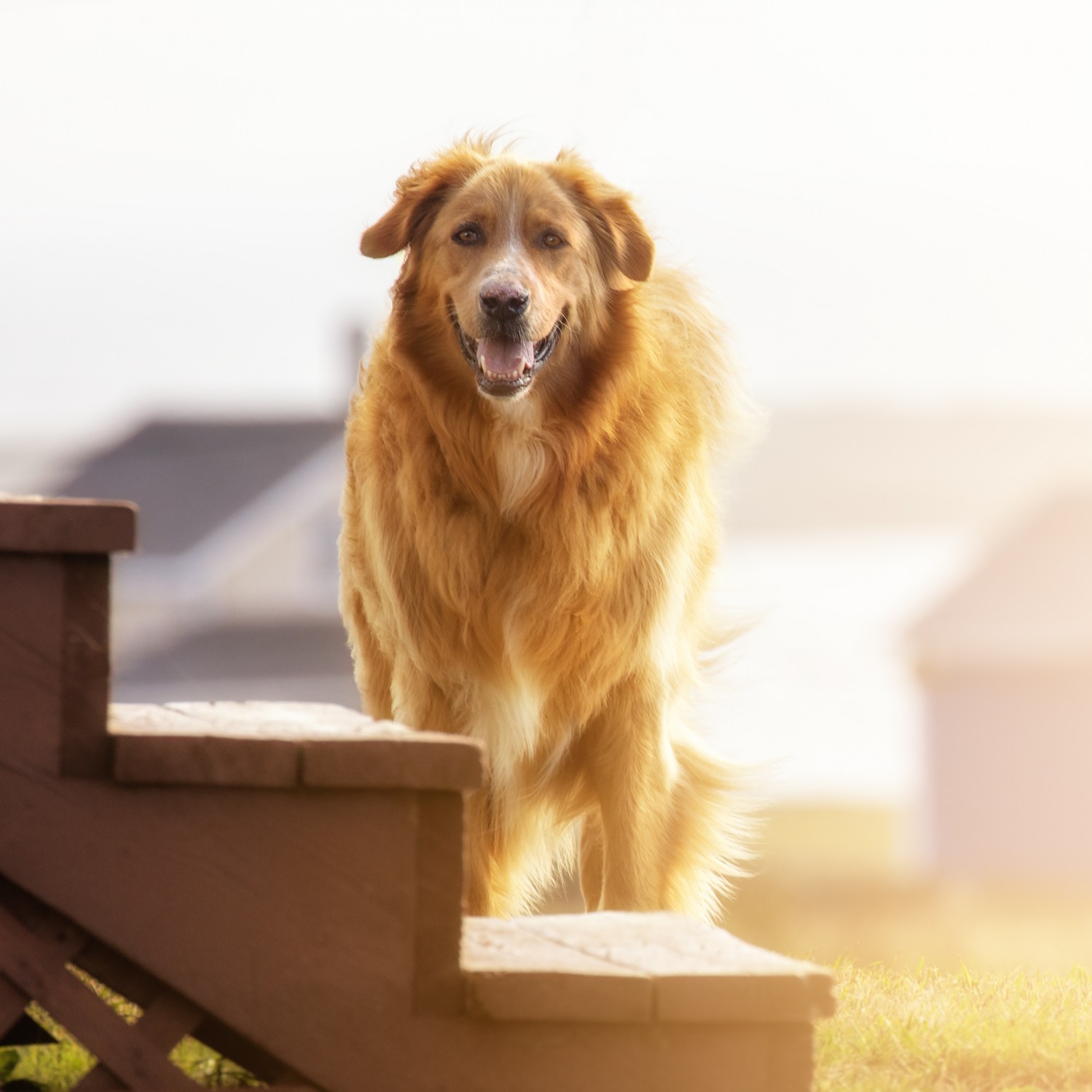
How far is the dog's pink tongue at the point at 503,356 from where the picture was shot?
146 inches

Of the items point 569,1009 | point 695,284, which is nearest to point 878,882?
point 695,284

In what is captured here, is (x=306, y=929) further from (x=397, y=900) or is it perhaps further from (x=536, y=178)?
(x=536, y=178)

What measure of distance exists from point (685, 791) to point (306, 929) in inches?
73.7

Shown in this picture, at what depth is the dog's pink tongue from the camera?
3.72 m

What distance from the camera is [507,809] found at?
395 centimetres

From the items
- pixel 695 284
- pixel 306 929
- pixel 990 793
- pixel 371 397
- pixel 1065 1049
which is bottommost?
pixel 990 793

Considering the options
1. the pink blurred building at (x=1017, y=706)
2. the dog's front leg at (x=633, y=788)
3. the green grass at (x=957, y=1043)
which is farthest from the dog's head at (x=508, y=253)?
the pink blurred building at (x=1017, y=706)

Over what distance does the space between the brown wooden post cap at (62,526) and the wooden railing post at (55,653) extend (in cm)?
1

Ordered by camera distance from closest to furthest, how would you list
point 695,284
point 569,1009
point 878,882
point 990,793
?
point 569,1009
point 695,284
point 878,882
point 990,793

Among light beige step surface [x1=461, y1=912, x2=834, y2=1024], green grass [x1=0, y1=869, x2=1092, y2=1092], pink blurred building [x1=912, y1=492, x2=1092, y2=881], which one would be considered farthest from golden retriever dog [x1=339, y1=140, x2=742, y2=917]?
pink blurred building [x1=912, y1=492, x2=1092, y2=881]

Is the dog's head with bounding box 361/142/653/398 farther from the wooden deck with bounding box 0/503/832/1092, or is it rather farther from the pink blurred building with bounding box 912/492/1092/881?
the pink blurred building with bounding box 912/492/1092/881

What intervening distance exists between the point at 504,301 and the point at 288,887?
1657 millimetres

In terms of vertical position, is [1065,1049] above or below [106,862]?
below

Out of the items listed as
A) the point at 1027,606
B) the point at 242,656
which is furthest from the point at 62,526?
the point at 1027,606
